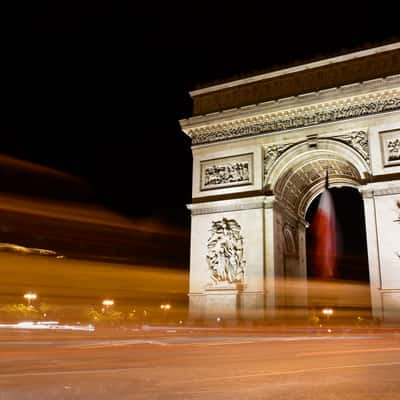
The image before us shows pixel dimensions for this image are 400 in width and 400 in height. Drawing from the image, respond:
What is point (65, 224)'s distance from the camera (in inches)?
832

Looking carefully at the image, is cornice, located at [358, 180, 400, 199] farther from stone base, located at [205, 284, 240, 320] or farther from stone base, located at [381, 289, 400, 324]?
stone base, located at [205, 284, 240, 320]

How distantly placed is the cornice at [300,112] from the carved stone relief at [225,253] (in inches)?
143

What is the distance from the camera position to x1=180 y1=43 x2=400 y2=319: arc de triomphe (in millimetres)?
15883

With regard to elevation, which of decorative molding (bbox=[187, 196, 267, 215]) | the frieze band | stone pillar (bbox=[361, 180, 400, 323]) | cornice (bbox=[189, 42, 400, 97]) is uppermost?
cornice (bbox=[189, 42, 400, 97])

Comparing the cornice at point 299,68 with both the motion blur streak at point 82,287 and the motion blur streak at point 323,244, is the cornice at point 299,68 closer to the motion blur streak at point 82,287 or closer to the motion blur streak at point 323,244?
the motion blur streak at point 323,244

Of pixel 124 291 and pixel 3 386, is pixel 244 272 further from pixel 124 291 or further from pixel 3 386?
pixel 3 386

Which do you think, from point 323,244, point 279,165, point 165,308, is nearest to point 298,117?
point 279,165

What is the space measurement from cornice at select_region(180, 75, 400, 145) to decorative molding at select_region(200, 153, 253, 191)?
35.7 inches

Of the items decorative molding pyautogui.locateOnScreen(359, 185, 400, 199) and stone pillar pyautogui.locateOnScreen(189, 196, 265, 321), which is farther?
stone pillar pyautogui.locateOnScreen(189, 196, 265, 321)

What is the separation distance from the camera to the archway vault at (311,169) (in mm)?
16797

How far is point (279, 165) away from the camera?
1764 centimetres

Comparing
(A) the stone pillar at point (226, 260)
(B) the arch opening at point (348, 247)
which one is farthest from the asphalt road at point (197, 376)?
Answer: (B) the arch opening at point (348, 247)

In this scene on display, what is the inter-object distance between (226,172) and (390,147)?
19.4 ft

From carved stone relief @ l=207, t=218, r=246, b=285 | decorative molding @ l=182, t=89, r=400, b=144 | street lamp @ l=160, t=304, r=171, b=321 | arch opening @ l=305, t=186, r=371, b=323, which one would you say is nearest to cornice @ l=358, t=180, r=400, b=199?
decorative molding @ l=182, t=89, r=400, b=144
